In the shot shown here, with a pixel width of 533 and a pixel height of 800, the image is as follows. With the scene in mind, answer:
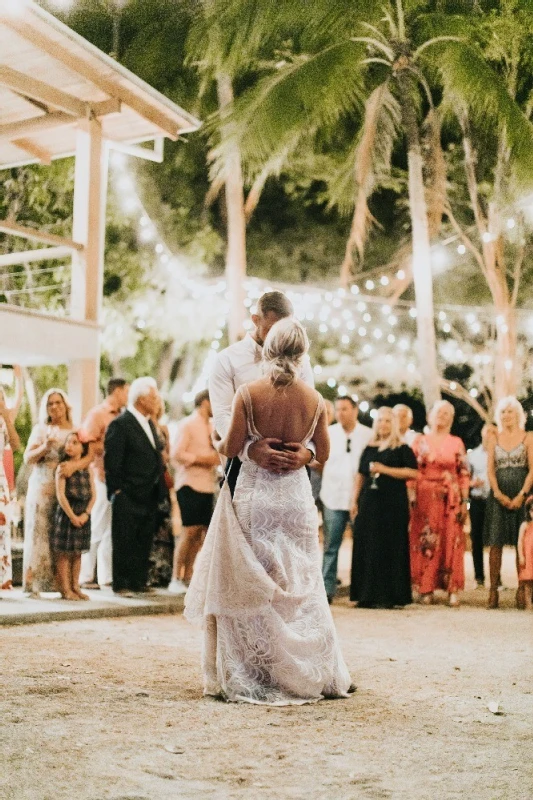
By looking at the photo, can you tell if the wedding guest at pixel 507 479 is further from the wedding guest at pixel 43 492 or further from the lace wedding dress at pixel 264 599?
the lace wedding dress at pixel 264 599

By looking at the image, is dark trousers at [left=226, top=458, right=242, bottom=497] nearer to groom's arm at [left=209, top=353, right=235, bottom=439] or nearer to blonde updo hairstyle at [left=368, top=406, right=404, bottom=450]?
groom's arm at [left=209, top=353, right=235, bottom=439]

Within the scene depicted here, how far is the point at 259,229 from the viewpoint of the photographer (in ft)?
97.8

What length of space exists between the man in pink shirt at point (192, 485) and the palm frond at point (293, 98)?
776 cm

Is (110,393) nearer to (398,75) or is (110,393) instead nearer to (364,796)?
(364,796)

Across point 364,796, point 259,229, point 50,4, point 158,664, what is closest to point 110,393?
point 158,664

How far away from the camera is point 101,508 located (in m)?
11.9

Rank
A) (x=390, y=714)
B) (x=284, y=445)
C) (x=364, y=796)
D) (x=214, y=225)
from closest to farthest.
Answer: (x=364, y=796), (x=390, y=714), (x=284, y=445), (x=214, y=225)

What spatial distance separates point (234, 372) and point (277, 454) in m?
0.57

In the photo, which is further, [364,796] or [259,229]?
[259,229]

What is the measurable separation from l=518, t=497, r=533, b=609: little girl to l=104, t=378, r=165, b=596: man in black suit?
3.42 metres

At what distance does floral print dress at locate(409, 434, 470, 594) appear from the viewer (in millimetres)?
11961

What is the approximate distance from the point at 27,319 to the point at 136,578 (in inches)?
117

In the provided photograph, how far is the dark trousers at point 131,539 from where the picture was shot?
11016 millimetres

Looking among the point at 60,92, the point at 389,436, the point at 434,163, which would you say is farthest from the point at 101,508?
the point at 434,163
